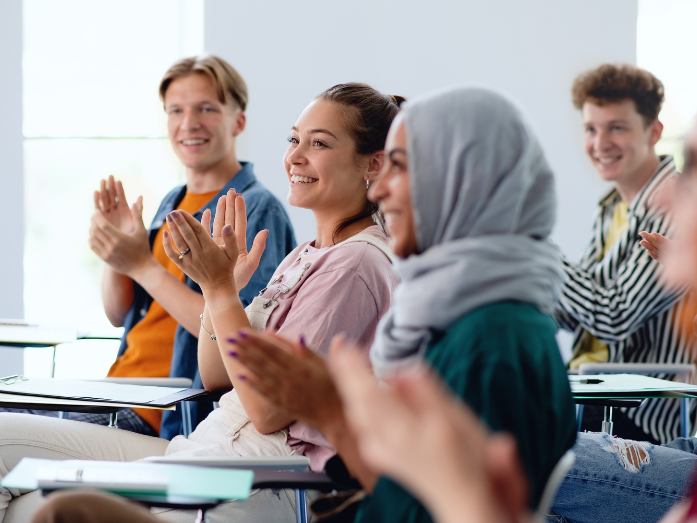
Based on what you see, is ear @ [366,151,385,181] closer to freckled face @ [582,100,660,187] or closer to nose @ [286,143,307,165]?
nose @ [286,143,307,165]

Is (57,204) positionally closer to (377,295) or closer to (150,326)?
(150,326)

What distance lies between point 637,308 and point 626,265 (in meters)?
0.18

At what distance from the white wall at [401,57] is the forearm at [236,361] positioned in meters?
2.43

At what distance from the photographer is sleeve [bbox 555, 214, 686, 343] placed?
242 centimetres

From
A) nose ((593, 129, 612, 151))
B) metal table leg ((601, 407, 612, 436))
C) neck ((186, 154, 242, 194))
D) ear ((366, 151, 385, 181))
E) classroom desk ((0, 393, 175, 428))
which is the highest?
nose ((593, 129, 612, 151))

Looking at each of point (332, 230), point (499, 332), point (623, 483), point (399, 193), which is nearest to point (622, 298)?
point (623, 483)

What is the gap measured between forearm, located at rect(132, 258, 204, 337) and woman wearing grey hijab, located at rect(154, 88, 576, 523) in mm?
1143

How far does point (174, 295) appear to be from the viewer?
2143 mm

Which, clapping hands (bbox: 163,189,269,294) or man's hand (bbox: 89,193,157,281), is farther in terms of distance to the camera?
man's hand (bbox: 89,193,157,281)

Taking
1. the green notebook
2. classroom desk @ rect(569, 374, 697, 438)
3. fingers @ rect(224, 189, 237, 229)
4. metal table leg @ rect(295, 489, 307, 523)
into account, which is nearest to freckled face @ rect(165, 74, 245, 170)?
fingers @ rect(224, 189, 237, 229)

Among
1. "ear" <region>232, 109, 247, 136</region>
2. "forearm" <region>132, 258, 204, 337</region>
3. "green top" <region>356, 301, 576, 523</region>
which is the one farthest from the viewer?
"ear" <region>232, 109, 247, 136</region>

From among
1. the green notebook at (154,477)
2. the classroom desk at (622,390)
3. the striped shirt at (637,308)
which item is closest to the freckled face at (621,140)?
the striped shirt at (637,308)

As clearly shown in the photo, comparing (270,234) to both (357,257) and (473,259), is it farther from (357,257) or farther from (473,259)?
(473,259)

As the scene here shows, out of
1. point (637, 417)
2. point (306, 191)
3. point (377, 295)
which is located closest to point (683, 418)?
point (637, 417)
